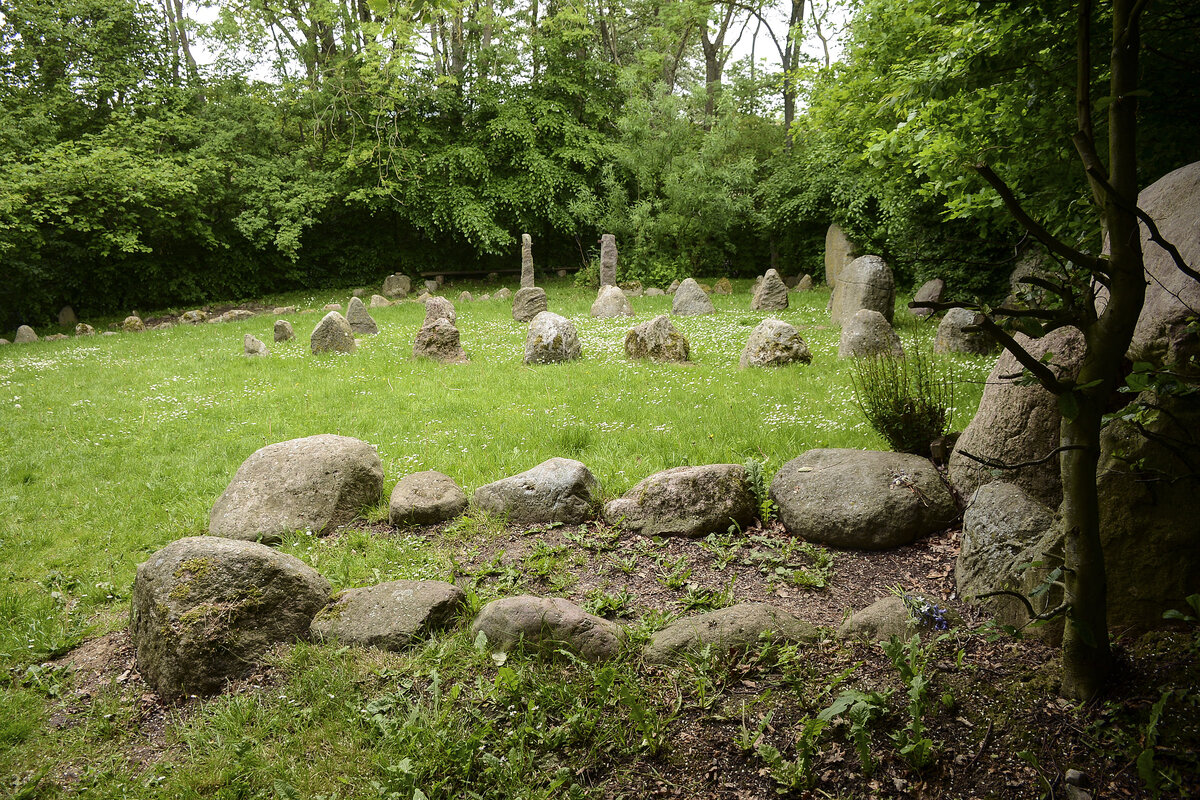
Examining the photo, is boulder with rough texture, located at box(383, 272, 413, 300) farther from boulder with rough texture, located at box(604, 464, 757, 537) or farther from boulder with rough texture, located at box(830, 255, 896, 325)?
boulder with rough texture, located at box(604, 464, 757, 537)

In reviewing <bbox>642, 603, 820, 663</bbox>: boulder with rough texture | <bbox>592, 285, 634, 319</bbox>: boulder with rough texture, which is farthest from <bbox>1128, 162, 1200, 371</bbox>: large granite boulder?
<bbox>592, 285, 634, 319</bbox>: boulder with rough texture

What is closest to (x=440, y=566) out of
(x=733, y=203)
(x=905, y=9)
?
(x=905, y=9)

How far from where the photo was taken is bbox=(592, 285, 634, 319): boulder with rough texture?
1755 cm

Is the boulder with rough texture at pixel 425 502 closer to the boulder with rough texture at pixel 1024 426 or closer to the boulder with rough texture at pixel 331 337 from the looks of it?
the boulder with rough texture at pixel 1024 426

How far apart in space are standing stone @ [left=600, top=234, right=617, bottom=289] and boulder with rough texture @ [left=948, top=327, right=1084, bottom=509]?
16776 mm

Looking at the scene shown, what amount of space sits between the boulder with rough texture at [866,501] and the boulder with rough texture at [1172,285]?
189 centimetres

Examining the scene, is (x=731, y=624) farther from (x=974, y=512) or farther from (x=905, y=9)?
(x=905, y=9)

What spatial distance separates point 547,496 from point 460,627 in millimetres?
1770

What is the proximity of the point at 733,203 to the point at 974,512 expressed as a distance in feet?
64.3

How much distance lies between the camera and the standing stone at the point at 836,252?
1975cm

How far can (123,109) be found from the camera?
831 inches

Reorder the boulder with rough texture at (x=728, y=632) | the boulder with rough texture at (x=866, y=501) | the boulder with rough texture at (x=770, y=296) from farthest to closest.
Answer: the boulder with rough texture at (x=770, y=296) → the boulder with rough texture at (x=866, y=501) → the boulder with rough texture at (x=728, y=632)

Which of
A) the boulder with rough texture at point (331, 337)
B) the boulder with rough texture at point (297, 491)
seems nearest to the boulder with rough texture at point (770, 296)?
the boulder with rough texture at point (331, 337)

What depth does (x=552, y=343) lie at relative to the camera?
12.1 m
